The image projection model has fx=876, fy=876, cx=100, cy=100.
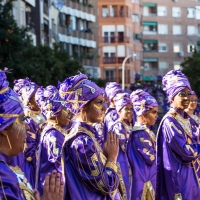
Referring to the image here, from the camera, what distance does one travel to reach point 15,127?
20.2ft

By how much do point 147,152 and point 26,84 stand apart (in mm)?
3082

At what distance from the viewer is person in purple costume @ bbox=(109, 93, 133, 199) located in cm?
1399

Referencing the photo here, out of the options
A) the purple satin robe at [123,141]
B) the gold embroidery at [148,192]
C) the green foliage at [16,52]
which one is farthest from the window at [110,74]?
the gold embroidery at [148,192]

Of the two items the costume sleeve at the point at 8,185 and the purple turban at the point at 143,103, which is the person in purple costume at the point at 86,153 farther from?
the purple turban at the point at 143,103

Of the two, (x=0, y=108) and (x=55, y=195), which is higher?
(x=0, y=108)

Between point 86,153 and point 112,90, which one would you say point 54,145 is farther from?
point 112,90

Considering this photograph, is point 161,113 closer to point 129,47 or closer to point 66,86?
point 66,86

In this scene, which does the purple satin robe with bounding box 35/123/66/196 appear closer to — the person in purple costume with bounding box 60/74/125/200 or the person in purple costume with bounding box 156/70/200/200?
the person in purple costume with bounding box 156/70/200/200

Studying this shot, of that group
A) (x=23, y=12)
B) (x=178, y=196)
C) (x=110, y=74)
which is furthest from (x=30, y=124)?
(x=110, y=74)

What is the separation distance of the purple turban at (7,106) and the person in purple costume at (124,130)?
23.6 feet

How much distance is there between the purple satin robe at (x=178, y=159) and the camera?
11.1m

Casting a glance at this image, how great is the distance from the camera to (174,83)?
11.8 meters

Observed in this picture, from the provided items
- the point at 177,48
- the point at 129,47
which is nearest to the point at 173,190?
the point at 129,47

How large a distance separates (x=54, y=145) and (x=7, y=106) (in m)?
4.81
